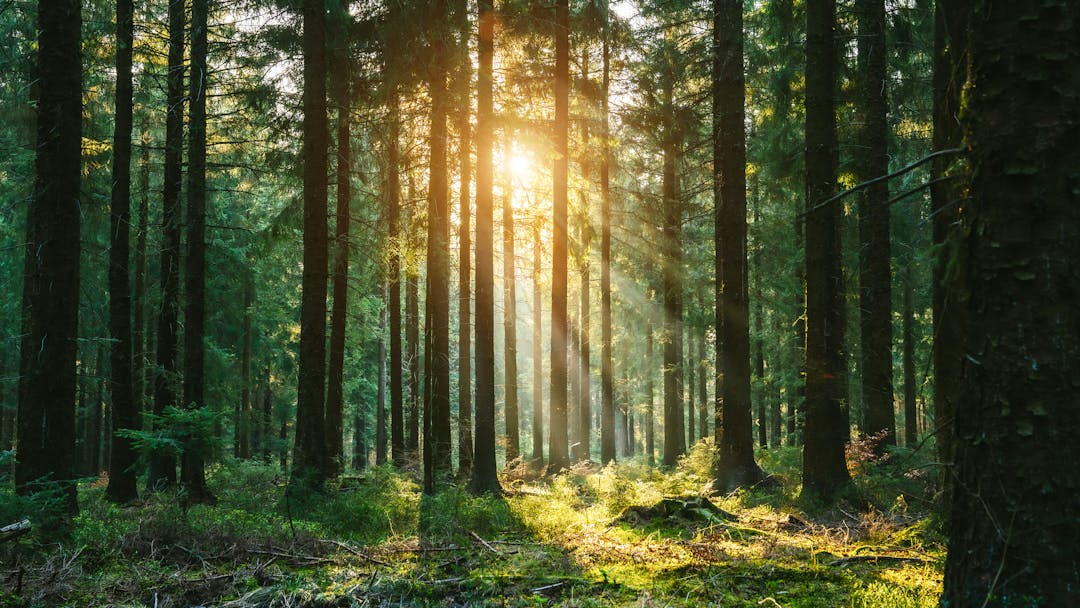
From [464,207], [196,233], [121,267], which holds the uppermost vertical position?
[464,207]

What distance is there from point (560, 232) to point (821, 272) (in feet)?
21.9

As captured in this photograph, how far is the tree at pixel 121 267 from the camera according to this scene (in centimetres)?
1089

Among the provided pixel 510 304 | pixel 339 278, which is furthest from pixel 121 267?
pixel 510 304

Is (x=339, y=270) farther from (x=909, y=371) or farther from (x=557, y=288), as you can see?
(x=909, y=371)

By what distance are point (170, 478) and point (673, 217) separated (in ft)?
49.1

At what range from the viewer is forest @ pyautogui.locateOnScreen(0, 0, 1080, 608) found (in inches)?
112

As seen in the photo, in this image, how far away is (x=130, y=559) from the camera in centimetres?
620

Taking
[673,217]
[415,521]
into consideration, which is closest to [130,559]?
[415,521]

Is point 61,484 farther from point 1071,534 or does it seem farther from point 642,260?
point 642,260

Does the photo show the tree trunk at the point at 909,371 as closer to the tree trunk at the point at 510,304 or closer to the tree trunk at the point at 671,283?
the tree trunk at the point at 671,283

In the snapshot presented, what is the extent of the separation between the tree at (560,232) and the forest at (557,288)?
0.09m

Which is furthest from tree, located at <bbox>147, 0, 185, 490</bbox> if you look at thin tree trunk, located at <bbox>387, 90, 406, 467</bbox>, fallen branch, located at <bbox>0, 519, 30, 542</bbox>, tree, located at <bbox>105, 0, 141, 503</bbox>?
fallen branch, located at <bbox>0, 519, 30, 542</bbox>

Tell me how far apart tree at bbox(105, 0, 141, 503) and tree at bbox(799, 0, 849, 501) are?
1174 centimetres

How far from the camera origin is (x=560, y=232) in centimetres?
1445
